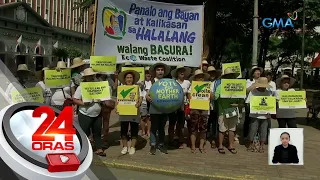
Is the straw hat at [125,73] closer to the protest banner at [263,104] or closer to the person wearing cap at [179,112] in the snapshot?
the person wearing cap at [179,112]

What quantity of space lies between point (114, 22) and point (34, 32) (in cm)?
4478

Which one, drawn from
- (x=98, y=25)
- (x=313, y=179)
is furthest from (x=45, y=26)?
(x=313, y=179)

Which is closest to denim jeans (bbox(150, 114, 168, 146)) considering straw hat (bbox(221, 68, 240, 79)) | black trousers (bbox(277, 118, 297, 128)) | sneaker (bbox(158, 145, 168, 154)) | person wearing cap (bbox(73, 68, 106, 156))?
sneaker (bbox(158, 145, 168, 154))

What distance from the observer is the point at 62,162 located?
1579 millimetres

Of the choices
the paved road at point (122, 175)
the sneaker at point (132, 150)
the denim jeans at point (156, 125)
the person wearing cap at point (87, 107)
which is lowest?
the paved road at point (122, 175)

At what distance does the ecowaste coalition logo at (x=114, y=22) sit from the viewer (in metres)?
8.09

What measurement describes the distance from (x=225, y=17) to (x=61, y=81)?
2247 centimetres

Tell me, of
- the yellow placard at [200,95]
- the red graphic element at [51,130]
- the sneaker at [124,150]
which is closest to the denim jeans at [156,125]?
the sneaker at [124,150]

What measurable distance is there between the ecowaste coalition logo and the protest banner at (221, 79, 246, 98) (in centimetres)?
238

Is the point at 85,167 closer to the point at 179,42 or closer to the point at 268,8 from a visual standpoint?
the point at 179,42

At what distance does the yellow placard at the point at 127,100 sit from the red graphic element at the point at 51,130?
528cm

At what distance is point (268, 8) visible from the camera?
25312 mm

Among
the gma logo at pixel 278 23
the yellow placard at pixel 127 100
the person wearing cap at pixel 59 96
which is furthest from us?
the gma logo at pixel 278 23

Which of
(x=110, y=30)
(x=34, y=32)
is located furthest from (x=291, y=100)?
(x=34, y=32)
